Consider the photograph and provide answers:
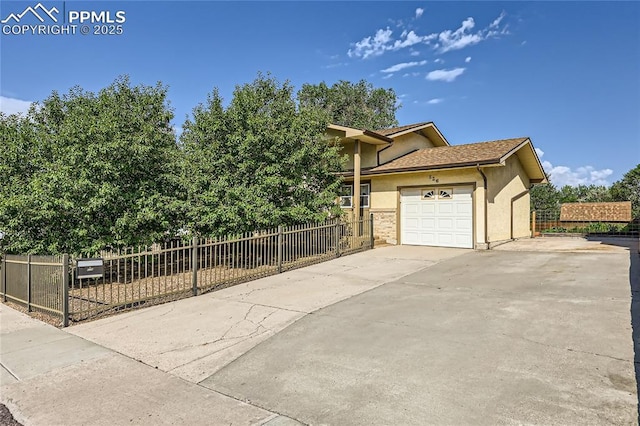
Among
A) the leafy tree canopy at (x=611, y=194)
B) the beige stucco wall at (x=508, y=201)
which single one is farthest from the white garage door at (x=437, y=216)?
the leafy tree canopy at (x=611, y=194)

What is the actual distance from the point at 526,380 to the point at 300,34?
648 inches

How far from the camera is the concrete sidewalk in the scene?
3.47 m

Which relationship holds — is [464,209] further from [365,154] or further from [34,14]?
[34,14]

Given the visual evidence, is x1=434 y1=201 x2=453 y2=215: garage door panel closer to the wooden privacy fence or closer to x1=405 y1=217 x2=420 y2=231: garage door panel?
x1=405 y1=217 x2=420 y2=231: garage door panel

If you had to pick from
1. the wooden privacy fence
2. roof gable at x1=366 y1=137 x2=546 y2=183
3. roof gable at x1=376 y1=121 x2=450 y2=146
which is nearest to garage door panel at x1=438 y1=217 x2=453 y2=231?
roof gable at x1=366 y1=137 x2=546 y2=183

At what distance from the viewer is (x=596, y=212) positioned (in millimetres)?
23328

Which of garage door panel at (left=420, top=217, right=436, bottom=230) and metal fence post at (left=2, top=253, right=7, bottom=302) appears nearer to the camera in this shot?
metal fence post at (left=2, top=253, right=7, bottom=302)

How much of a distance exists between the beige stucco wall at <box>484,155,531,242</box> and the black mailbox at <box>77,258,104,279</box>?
40.7 ft

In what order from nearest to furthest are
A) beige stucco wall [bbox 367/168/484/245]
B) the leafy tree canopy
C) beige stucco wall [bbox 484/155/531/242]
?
beige stucco wall [bbox 367/168/484/245]
beige stucco wall [bbox 484/155/531/242]
the leafy tree canopy

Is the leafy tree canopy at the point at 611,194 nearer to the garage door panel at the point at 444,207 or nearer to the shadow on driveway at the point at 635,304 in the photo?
the garage door panel at the point at 444,207

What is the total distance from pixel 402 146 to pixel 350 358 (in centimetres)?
1510

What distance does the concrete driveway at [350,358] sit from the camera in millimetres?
3326

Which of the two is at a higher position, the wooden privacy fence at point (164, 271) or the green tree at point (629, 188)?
the green tree at point (629, 188)

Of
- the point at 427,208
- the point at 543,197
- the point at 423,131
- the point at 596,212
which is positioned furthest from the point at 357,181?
the point at 543,197
